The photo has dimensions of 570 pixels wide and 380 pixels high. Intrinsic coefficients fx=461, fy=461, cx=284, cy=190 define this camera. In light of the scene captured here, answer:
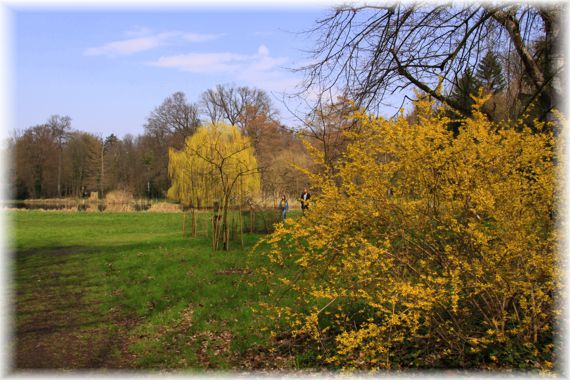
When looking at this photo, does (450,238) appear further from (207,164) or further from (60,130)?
(60,130)

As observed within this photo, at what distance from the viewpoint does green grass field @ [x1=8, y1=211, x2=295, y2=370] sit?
5500 millimetres

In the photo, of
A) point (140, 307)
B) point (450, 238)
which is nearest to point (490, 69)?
point (450, 238)

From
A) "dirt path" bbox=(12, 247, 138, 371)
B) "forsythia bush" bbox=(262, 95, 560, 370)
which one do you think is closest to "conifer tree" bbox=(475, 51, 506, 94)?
"forsythia bush" bbox=(262, 95, 560, 370)

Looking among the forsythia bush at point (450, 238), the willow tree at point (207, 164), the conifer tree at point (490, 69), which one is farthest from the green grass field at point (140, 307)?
the willow tree at point (207, 164)

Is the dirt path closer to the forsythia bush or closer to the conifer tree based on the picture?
the forsythia bush

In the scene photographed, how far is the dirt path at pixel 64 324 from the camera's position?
17.7ft

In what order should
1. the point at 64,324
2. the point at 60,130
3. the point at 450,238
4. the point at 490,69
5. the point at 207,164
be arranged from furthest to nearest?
1. the point at 60,130
2. the point at 207,164
3. the point at 490,69
4. the point at 64,324
5. the point at 450,238

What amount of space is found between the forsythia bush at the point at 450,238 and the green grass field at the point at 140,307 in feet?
5.29

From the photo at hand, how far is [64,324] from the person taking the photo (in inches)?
267

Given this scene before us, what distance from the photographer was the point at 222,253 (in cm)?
1113

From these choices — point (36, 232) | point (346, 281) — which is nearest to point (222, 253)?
point (346, 281)

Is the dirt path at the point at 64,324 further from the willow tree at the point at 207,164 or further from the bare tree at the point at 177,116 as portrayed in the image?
the bare tree at the point at 177,116

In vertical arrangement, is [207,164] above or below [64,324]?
above

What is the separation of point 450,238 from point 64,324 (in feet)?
18.4
